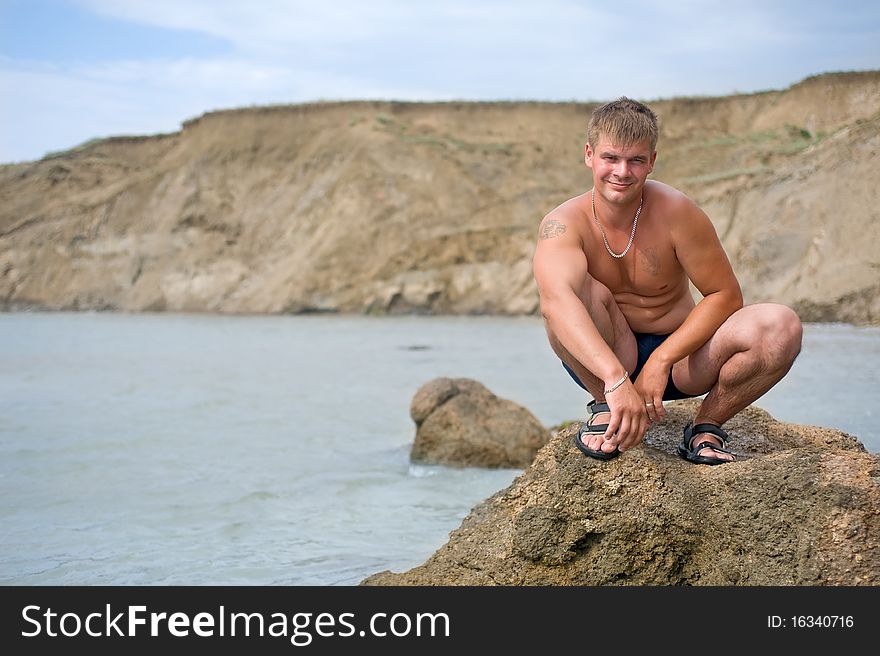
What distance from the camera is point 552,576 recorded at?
3.67 metres

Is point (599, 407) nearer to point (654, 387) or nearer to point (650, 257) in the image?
point (654, 387)

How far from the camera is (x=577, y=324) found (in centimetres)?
358

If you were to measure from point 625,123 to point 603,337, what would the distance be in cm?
85

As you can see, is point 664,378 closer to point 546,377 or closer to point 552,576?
point 552,576

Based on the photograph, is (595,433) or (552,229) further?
(552,229)

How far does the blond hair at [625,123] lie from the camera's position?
3689 mm

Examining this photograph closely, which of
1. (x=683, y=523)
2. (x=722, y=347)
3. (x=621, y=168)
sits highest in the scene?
(x=621, y=168)

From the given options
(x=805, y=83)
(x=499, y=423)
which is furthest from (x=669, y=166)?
(x=499, y=423)

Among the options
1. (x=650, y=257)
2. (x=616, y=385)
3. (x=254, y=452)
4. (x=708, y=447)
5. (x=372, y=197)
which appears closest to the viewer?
(x=616, y=385)

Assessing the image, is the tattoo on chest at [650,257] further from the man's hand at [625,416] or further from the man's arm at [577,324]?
the man's hand at [625,416]

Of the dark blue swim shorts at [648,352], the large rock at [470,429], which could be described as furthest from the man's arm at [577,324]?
the large rock at [470,429]

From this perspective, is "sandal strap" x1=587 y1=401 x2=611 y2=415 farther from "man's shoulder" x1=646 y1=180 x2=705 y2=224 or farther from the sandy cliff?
the sandy cliff

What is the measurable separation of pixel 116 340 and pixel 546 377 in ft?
52.2

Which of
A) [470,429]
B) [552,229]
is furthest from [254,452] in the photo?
[552,229]
